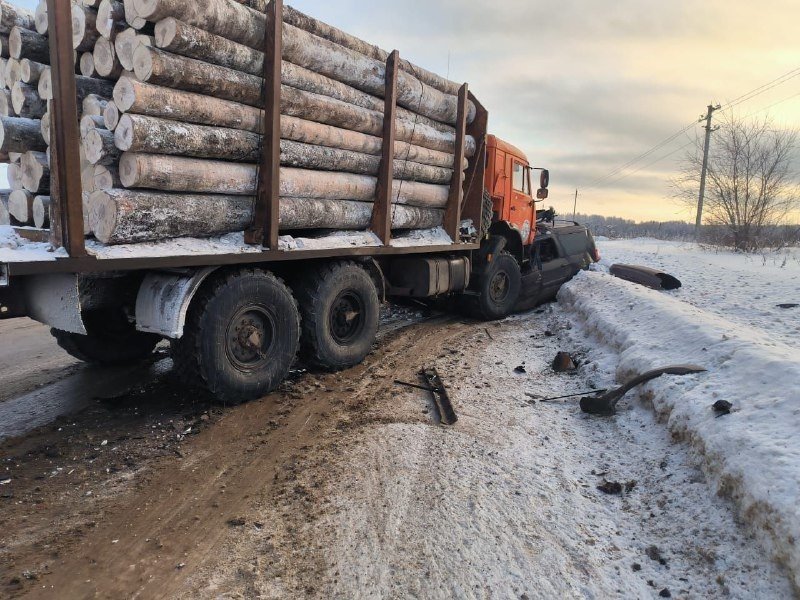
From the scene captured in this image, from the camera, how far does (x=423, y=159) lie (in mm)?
6922

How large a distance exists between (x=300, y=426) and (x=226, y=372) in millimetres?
822

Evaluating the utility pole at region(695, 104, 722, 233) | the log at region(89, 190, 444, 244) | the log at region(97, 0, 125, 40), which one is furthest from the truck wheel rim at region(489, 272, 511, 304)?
the utility pole at region(695, 104, 722, 233)

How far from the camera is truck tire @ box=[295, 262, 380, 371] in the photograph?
215 inches

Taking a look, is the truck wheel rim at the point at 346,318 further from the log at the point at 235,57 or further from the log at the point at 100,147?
the log at the point at 100,147

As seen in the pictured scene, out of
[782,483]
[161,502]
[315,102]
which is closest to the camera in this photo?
[782,483]

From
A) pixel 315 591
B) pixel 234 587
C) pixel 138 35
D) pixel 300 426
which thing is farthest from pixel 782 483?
pixel 138 35

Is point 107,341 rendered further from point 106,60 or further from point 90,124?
point 106,60

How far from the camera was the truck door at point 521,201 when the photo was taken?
9391 millimetres

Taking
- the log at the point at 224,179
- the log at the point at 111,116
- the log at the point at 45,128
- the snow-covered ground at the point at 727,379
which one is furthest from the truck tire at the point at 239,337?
the snow-covered ground at the point at 727,379

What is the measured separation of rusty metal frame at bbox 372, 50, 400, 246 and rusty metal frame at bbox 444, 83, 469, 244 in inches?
61.9

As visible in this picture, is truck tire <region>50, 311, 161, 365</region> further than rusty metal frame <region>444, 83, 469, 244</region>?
No

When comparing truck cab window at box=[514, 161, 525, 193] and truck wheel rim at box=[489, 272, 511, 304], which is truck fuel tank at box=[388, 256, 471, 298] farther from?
truck cab window at box=[514, 161, 525, 193]

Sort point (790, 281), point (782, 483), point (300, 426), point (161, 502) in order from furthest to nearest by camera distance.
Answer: point (790, 281) < point (300, 426) < point (161, 502) < point (782, 483)

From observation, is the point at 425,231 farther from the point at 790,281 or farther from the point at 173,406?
the point at 790,281
